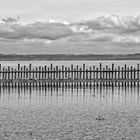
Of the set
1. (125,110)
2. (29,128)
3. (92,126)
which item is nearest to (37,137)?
(29,128)

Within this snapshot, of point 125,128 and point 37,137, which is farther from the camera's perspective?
point 125,128

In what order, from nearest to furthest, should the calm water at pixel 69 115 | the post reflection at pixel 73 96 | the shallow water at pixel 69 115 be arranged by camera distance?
the calm water at pixel 69 115 → the shallow water at pixel 69 115 → the post reflection at pixel 73 96

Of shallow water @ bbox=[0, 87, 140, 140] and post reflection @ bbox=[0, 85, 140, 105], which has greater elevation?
post reflection @ bbox=[0, 85, 140, 105]

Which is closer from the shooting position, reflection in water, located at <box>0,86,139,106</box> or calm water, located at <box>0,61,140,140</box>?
calm water, located at <box>0,61,140,140</box>

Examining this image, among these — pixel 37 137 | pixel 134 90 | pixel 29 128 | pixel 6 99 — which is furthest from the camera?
pixel 134 90

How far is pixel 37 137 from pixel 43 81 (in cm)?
2597

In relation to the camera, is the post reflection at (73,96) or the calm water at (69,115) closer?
the calm water at (69,115)

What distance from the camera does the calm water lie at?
18.8 m

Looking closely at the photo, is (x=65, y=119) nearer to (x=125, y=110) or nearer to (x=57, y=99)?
(x=125, y=110)

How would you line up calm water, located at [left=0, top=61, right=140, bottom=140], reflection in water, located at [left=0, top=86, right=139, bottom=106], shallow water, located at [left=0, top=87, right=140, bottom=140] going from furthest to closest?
reflection in water, located at [left=0, top=86, right=139, bottom=106] → shallow water, located at [left=0, top=87, right=140, bottom=140] → calm water, located at [left=0, top=61, right=140, bottom=140]

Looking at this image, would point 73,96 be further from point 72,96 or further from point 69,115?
point 69,115

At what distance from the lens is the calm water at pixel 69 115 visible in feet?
61.7

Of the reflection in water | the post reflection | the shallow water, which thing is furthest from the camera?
the post reflection

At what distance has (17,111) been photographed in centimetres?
2578
